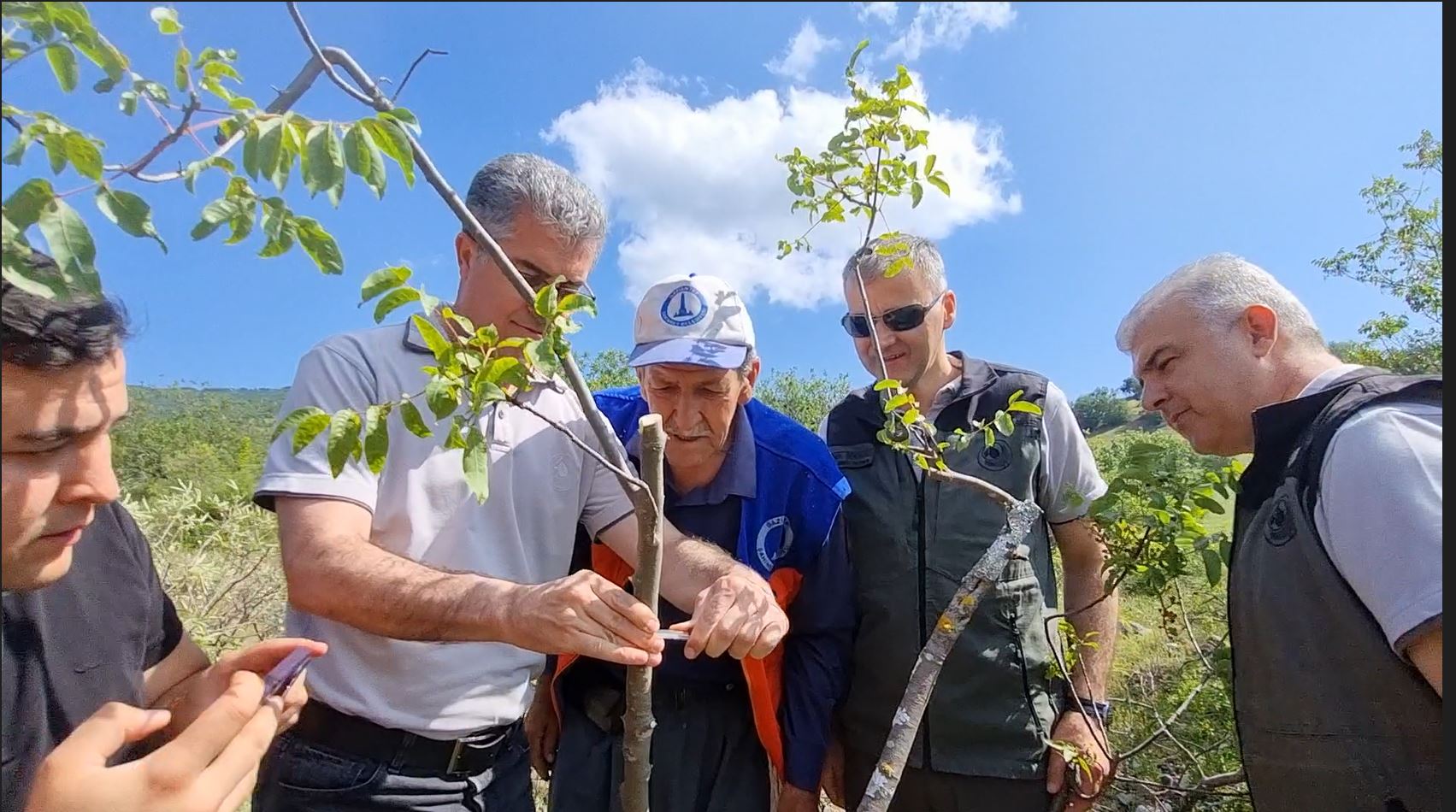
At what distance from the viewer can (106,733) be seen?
1.07 meters

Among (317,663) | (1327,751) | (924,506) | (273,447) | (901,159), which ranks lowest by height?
(317,663)

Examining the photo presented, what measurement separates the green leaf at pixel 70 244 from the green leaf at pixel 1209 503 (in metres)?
2.50

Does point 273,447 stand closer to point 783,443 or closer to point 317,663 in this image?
point 317,663

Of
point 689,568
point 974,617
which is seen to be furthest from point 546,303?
point 974,617

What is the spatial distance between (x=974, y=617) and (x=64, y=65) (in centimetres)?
272

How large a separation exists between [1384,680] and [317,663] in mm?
2420

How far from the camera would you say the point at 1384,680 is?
1.55m

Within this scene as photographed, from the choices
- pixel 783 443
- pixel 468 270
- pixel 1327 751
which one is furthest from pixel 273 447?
pixel 1327 751

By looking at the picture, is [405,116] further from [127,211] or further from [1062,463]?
[1062,463]

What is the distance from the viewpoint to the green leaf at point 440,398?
45.3 inches

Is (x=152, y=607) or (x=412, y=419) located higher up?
(x=412, y=419)

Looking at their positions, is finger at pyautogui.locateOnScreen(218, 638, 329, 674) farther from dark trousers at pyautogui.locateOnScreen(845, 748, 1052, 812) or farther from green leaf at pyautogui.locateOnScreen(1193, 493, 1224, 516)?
green leaf at pyautogui.locateOnScreen(1193, 493, 1224, 516)

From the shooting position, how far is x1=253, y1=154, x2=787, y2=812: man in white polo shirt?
1604mm

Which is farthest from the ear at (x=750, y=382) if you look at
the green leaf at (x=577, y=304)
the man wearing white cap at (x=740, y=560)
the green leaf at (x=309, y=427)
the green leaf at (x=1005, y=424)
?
the green leaf at (x=309, y=427)
